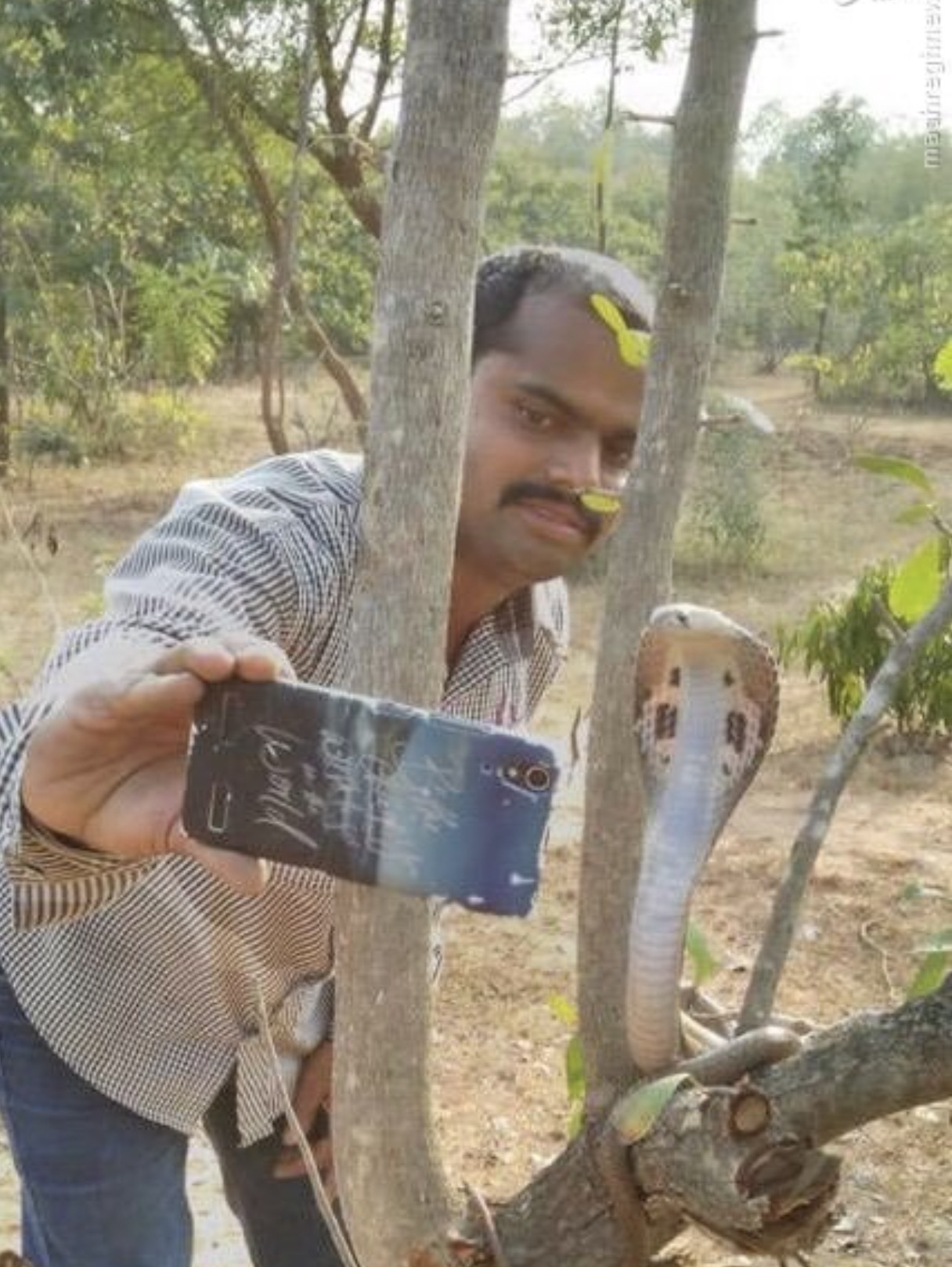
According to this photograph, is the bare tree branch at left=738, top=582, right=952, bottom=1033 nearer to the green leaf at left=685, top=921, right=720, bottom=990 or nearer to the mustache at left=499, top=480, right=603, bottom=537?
the green leaf at left=685, top=921, right=720, bottom=990

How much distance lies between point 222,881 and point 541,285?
2.02ft

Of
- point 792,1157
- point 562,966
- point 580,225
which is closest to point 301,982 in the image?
point 792,1157

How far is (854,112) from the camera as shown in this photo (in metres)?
20.8

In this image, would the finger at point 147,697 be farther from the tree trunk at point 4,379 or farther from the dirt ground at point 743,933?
the tree trunk at point 4,379

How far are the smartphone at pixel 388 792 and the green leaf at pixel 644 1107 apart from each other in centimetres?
21

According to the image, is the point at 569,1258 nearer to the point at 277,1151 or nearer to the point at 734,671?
the point at 734,671

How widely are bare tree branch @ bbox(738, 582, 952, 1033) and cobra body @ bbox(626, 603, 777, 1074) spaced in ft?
0.18

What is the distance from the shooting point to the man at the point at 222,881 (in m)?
1.26

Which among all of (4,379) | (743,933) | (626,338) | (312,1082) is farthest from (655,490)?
(4,379)

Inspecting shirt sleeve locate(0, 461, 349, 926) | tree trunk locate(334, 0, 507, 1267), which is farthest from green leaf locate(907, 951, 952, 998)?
shirt sleeve locate(0, 461, 349, 926)

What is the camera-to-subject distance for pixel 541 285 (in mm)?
1489

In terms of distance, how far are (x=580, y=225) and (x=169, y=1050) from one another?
17.7 meters

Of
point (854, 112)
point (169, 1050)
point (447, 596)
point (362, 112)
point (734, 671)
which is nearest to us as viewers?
point (447, 596)

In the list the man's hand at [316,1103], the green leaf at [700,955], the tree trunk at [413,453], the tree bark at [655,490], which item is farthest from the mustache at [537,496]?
the man's hand at [316,1103]
